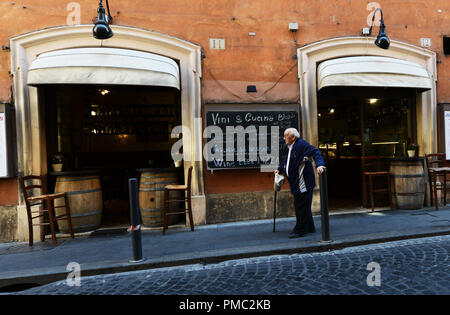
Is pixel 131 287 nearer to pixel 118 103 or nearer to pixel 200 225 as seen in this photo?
pixel 200 225

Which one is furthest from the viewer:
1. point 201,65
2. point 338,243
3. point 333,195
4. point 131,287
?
point 333,195

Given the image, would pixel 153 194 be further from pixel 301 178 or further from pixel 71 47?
pixel 71 47

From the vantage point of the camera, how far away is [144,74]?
192 inches

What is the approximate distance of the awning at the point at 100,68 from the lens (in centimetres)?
460

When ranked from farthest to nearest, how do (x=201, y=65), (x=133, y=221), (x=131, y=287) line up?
(x=201, y=65), (x=133, y=221), (x=131, y=287)

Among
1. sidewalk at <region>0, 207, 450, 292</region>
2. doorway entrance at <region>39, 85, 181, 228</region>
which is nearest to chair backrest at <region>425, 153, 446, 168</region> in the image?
sidewalk at <region>0, 207, 450, 292</region>

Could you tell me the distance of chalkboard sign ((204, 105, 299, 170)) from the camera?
5.50m

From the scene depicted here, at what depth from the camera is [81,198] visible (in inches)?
202

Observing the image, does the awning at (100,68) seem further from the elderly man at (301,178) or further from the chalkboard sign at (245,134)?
the elderly man at (301,178)

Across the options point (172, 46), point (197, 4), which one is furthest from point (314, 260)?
point (197, 4)

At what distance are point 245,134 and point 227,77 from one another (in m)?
1.23

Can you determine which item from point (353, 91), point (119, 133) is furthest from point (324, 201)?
→ point (119, 133)

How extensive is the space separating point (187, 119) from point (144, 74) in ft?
3.86

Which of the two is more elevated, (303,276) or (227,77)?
(227,77)
